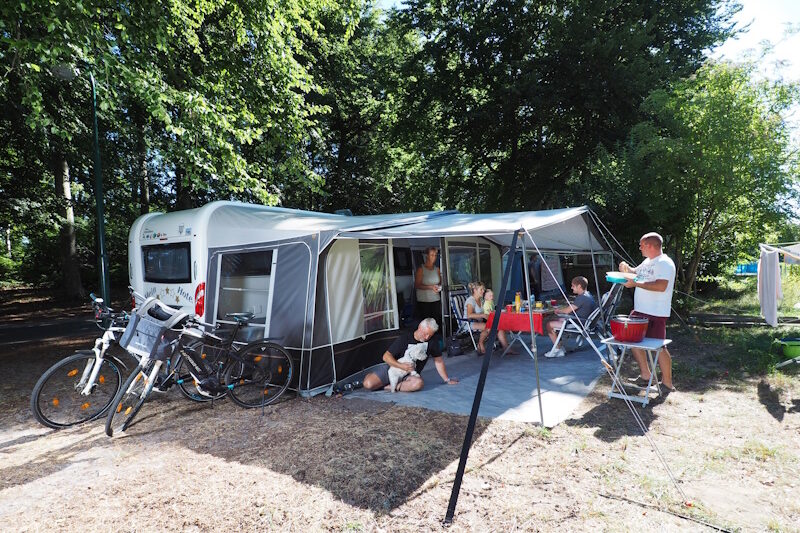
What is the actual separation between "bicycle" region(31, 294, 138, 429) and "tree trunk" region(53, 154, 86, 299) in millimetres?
9829

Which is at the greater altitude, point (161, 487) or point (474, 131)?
point (474, 131)

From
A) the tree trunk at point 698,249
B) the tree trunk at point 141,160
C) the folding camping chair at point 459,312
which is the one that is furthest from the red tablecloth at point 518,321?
the tree trunk at point 141,160

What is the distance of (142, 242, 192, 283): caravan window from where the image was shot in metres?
6.09

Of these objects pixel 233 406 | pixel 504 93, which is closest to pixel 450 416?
pixel 233 406

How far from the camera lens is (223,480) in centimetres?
317

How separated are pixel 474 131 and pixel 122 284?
1757cm

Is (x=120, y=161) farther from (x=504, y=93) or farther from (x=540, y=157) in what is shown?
(x=540, y=157)

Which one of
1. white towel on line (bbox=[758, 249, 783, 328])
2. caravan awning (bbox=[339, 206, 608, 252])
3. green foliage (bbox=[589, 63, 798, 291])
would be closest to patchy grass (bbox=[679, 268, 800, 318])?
green foliage (bbox=[589, 63, 798, 291])

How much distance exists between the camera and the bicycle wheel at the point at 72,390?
4004mm

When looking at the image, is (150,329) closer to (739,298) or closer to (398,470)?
(398,470)

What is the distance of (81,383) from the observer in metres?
4.18

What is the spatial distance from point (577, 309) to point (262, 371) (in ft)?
12.7

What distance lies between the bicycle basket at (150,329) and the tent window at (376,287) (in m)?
2.11

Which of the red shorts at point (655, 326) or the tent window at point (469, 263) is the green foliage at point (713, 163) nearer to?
the tent window at point (469, 263)
